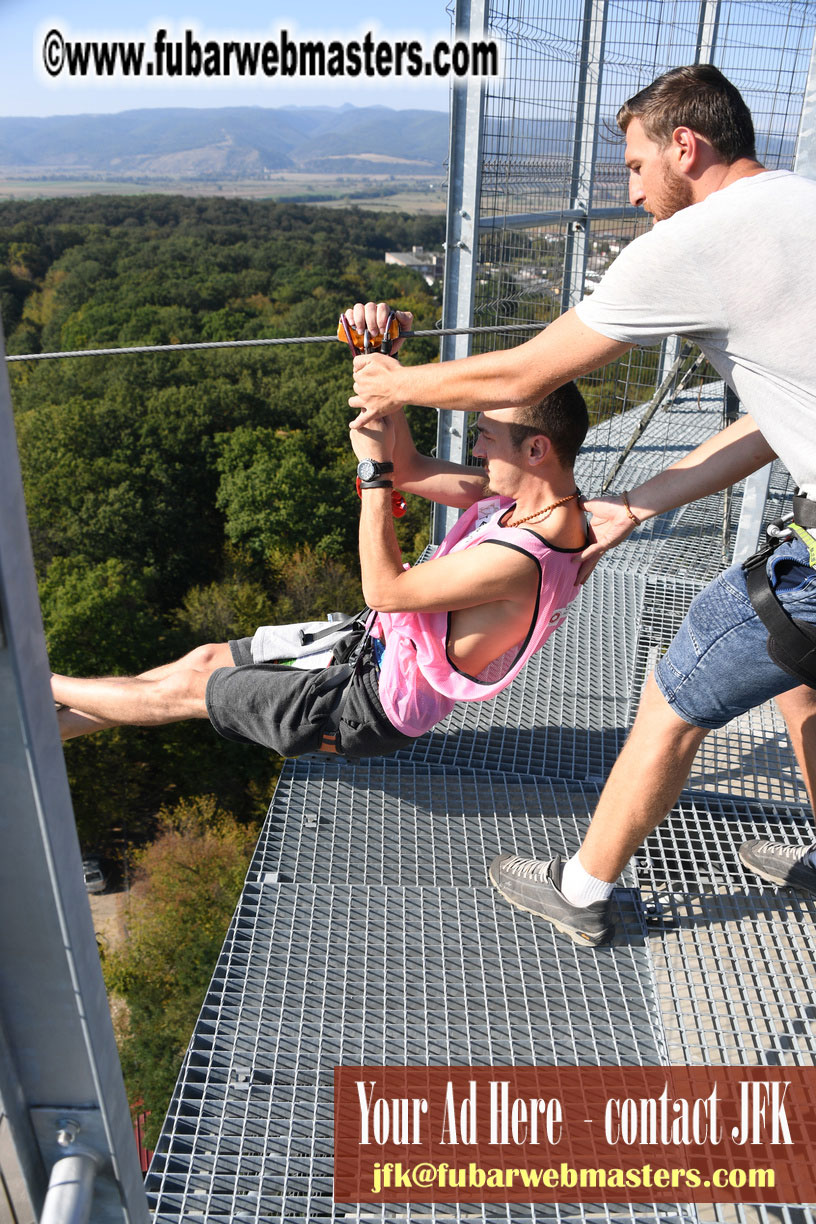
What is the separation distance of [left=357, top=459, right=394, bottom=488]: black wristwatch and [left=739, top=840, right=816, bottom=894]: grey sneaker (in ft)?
5.47

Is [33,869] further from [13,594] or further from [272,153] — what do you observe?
[272,153]

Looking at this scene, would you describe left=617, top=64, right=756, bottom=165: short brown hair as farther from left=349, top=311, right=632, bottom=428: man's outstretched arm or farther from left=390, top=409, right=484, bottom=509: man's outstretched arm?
left=390, top=409, right=484, bottom=509: man's outstretched arm

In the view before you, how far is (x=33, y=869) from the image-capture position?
0.93m

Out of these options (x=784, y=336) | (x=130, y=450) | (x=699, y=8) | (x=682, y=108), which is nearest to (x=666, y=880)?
(x=784, y=336)

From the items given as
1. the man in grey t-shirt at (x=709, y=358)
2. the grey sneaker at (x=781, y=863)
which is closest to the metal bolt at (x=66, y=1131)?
the man in grey t-shirt at (x=709, y=358)

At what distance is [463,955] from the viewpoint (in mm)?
2857

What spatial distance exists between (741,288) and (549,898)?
1785 mm

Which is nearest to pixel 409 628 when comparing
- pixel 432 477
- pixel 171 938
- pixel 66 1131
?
pixel 432 477

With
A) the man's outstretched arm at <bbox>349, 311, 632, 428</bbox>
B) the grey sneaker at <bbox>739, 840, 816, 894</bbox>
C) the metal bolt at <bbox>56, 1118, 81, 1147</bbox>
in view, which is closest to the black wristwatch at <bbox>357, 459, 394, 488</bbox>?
the man's outstretched arm at <bbox>349, 311, 632, 428</bbox>

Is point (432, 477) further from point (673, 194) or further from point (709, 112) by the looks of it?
point (709, 112)

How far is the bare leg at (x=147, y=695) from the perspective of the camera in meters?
3.06

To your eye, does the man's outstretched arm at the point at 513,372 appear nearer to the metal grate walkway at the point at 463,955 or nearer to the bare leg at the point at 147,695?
the bare leg at the point at 147,695

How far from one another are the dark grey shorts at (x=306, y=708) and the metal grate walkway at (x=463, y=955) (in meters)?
0.49

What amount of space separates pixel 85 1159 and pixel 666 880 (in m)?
2.30
